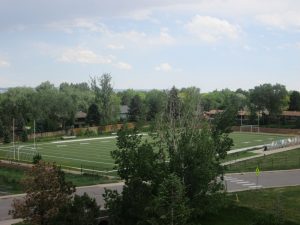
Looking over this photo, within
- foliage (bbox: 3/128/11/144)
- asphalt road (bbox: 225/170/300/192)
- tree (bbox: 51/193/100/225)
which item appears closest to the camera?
tree (bbox: 51/193/100/225)

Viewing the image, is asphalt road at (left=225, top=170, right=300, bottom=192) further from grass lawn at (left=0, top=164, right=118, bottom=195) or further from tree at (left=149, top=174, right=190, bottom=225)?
tree at (left=149, top=174, right=190, bottom=225)

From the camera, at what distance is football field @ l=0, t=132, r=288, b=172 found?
177 ft

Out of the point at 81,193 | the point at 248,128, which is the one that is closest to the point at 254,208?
the point at 81,193

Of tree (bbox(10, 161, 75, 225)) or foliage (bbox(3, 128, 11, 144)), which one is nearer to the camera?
tree (bbox(10, 161, 75, 225))

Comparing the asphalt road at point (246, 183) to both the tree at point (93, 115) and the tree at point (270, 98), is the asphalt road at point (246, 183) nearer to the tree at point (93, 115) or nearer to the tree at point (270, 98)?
the tree at point (270, 98)

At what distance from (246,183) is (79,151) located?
32.1 m

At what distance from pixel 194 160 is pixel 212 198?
2.35m

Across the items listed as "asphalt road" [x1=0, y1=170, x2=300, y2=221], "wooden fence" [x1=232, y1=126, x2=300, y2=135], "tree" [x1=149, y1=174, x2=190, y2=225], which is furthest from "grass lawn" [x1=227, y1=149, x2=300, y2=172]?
"wooden fence" [x1=232, y1=126, x2=300, y2=135]

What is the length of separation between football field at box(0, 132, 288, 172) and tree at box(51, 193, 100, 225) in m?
23.3

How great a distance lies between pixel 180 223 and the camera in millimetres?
20062

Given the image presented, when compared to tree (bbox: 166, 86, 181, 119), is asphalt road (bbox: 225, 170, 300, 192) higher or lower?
lower

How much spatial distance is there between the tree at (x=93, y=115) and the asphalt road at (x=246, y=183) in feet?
205

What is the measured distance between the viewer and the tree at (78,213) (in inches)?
915

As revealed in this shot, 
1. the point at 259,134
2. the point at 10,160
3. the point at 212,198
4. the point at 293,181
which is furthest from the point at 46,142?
the point at 212,198
